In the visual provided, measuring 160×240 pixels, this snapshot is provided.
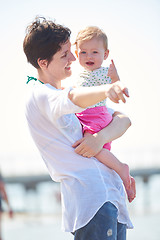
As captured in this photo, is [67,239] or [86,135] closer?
[86,135]

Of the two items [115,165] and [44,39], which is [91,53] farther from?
[115,165]

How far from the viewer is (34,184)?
2391cm

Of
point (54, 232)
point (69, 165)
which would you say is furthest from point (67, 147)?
point (54, 232)

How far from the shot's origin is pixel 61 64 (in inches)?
79.4

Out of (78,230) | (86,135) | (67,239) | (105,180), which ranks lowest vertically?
(67,239)

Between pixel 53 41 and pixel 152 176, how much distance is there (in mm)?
24031

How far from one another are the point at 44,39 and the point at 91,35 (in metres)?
0.29

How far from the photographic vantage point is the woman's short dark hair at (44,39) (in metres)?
2.01

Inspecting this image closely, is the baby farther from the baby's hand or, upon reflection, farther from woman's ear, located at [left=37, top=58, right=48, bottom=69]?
woman's ear, located at [left=37, top=58, right=48, bottom=69]

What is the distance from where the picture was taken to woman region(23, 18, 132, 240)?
1.92 m

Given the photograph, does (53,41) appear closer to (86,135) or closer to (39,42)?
(39,42)

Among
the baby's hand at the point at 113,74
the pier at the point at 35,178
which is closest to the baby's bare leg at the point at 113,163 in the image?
the baby's hand at the point at 113,74

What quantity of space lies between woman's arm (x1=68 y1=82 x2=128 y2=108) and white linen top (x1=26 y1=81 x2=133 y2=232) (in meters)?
0.16

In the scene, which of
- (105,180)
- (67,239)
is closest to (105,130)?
(105,180)
